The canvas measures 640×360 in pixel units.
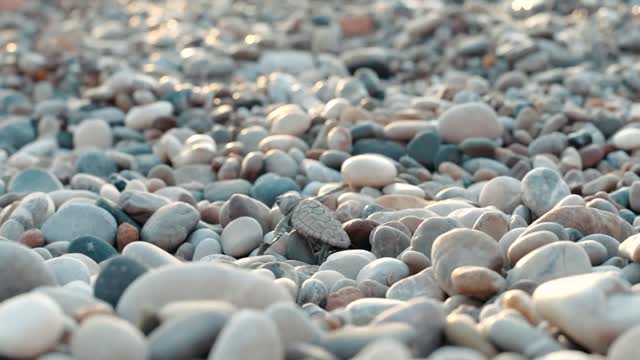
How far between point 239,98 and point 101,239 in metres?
2.31

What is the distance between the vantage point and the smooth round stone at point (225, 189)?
399cm

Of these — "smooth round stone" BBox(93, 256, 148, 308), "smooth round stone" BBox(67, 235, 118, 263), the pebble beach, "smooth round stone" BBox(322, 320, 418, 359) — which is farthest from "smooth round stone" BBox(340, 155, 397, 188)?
"smooth round stone" BBox(322, 320, 418, 359)

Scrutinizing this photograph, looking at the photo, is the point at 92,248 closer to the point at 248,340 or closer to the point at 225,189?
the point at 225,189

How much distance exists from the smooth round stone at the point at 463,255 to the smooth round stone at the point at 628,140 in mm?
2193

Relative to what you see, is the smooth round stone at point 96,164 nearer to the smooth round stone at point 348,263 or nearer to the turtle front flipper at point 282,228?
the turtle front flipper at point 282,228

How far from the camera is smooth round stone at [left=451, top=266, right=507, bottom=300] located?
7.57 feet

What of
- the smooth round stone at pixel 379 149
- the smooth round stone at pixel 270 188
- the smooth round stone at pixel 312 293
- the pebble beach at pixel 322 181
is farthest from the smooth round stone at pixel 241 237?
the smooth round stone at pixel 379 149

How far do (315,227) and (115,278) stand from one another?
1.04m

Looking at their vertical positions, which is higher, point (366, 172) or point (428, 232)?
point (428, 232)

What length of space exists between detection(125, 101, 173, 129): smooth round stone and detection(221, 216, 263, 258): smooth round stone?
192cm

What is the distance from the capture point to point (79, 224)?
11.1ft

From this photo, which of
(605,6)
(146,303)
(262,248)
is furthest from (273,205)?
(605,6)

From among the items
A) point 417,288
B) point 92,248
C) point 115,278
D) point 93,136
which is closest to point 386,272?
point 417,288

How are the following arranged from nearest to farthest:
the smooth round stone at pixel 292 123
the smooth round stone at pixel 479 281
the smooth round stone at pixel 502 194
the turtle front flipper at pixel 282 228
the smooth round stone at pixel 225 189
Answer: the smooth round stone at pixel 479 281
the turtle front flipper at pixel 282 228
the smooth round stone at pixel 502 194
the smooth round stone at pixel 225 189
the smooth round stone at pixel 292 123
